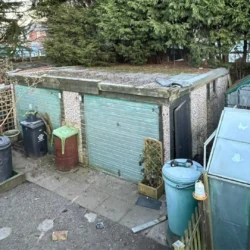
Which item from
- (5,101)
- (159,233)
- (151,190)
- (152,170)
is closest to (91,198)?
(151,190)

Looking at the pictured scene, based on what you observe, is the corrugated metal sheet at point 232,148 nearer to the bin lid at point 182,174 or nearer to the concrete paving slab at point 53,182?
the bin lid at point 182,174

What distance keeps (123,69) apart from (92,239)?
17.6 feet

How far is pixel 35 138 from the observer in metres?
7.81

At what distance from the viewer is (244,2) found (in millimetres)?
7023

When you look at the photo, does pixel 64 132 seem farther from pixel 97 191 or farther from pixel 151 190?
pixel 151 190

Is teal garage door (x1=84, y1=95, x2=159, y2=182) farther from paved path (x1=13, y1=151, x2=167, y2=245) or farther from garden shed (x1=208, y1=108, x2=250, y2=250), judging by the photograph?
garden shed (x1=208, y1=108, x2=250, y2=250)

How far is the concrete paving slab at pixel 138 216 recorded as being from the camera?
532 centimetres

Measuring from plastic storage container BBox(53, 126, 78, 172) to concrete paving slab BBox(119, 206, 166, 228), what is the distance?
7.65ft

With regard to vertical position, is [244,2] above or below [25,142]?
above

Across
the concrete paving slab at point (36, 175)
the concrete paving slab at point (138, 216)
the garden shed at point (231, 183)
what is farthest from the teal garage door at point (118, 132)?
the garden shed at point (231, 183)

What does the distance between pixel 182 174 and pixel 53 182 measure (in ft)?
12.1

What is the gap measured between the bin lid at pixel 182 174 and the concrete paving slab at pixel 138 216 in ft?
4.84

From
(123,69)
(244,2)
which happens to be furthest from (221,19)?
(123,69)

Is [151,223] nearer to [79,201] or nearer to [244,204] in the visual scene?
[79,201]
